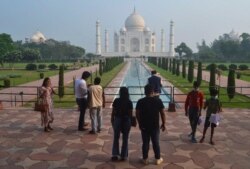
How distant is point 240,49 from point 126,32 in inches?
1246

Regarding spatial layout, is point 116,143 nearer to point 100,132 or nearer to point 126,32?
point 100,132

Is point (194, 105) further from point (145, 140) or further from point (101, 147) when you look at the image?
point (101, 147)

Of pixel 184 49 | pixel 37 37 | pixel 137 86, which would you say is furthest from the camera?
pixel 37 37

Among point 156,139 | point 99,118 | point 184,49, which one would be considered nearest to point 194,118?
point 156,139

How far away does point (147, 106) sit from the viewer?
403cm

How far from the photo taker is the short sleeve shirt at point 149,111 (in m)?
4.03

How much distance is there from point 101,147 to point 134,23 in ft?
258

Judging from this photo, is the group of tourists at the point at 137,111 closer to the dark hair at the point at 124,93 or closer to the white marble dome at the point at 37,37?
the dark hair at the point at 124,93

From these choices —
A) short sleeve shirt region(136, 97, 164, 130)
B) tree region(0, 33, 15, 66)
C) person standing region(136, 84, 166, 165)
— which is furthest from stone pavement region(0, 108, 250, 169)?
tree region(0, 33, 15, 66)

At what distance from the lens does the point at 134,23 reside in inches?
3223

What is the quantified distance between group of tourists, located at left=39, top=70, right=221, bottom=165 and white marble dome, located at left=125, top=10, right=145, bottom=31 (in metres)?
76.3

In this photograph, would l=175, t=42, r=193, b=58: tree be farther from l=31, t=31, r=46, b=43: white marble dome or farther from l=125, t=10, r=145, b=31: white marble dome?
l=31, t=31, r=46, b=43: white marble dome

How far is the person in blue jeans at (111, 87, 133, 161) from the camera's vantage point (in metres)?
4.27

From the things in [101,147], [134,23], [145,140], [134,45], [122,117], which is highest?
[134,23]
